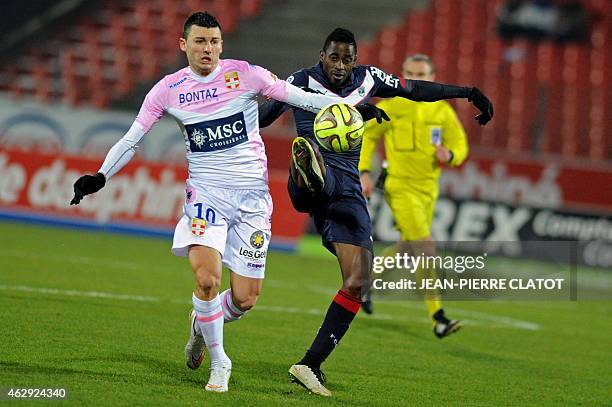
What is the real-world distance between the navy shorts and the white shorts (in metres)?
0.28

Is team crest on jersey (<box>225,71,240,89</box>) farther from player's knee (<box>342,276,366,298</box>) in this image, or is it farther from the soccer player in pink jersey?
player's knee (<box>342,276,366,298</box>)

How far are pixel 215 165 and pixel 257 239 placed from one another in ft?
1.81

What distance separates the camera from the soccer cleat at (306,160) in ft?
21.3

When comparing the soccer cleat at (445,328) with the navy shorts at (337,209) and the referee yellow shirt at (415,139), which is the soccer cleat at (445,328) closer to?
the referee yellow shirt at (415,139)

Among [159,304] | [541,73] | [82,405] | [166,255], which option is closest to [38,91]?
[166,255]

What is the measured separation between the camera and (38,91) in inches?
890

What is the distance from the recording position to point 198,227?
6.54 meters

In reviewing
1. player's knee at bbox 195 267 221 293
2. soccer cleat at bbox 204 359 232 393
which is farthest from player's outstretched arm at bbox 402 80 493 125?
soccer cleat at bbox 204 359 232 393

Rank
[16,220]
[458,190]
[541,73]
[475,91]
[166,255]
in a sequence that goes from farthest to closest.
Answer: [541,73], [458,190], [16,220], [166,255], [475,91]

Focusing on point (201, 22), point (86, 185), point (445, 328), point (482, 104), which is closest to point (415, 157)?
point (445, 328)

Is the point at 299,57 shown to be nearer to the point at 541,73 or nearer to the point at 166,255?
the point at 541,73

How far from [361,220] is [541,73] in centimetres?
1703

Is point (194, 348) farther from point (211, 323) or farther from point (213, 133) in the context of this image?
point (213, 133)

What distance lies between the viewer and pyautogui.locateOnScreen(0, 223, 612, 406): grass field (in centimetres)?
645
